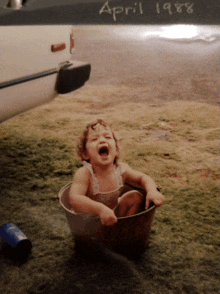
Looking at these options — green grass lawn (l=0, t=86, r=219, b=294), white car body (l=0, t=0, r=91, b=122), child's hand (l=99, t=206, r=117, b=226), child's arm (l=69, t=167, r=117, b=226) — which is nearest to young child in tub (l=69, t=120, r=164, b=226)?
child's arm (l=69, t=167, r=117, b=226)

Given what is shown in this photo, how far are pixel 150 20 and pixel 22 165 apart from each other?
6443 millimetres

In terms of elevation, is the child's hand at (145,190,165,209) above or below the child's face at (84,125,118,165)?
below

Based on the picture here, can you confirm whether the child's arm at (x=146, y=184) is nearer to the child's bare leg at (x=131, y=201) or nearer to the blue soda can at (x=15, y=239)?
the child's bare leg at (x=131, y=201)

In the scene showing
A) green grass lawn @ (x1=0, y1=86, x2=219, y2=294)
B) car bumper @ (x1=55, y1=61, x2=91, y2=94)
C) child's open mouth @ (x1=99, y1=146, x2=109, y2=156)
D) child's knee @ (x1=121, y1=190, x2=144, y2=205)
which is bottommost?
green grass lawn @ (x1=0, y1=86, x2=219, y2=294)

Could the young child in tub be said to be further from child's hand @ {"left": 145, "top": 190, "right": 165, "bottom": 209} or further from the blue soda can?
the blue soda can

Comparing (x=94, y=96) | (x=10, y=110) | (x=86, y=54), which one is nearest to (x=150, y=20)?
(x=86, y=54)

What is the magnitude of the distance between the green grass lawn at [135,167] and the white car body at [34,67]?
0.54 metres

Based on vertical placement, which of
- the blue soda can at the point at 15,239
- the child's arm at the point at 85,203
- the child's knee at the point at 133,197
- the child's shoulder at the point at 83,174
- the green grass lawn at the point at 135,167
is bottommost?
the green grass lawn at the point at 135,167

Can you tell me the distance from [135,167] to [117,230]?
112 cm

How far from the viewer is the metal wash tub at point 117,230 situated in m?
1.34

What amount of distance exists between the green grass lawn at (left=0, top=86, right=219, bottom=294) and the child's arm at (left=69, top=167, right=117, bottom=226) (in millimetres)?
316

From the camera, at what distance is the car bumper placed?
96.9 inches

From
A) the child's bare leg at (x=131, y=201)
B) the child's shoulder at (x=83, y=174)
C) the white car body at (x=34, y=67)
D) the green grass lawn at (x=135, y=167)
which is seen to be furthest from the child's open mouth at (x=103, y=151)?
the white car body at (x=34, y=67)

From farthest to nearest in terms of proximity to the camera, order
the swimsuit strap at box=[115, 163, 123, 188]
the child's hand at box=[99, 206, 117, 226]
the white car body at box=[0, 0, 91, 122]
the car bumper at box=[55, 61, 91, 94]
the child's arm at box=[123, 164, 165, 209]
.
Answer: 1. the car bumper at box=[55, 61, 91, 94]
2. the white car body at box=[0, 0, 91, 122]
3. the swimsuit strap at box=[115, 163, 123, 188]
4. the child's arm at box=[123, 164, 165, 209]
5. the child's hand at box=[99, 206, 117, 226]
